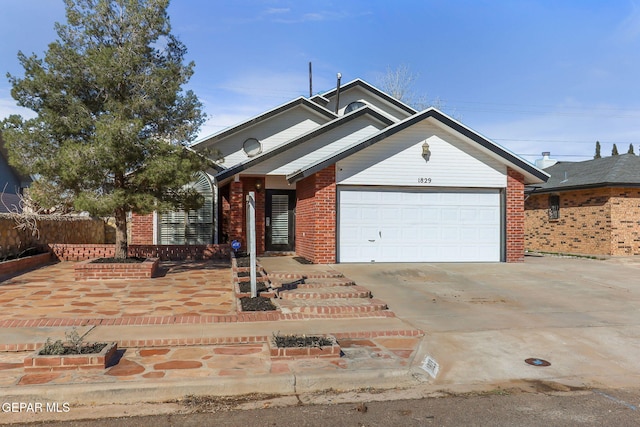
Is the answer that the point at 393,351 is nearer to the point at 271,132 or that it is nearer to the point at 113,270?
the point at 113,270

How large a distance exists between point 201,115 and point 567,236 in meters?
15.8

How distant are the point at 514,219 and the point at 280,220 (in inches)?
306

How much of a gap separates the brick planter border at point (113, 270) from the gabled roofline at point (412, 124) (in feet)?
15.8

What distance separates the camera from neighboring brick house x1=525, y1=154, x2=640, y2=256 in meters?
18.3

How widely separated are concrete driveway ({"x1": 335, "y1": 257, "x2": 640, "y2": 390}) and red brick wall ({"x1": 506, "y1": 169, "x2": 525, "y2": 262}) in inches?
A: 35.8

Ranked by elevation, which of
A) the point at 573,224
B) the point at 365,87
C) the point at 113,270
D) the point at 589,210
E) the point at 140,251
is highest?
the point at 365,87

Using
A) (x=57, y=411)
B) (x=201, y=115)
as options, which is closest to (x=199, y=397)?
(x=57, y=411)

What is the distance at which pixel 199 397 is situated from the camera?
4895mm

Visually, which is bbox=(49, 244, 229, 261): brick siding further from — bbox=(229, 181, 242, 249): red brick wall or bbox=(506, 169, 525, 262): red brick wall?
bbox=(506, 169, 525, 262): red brick wall

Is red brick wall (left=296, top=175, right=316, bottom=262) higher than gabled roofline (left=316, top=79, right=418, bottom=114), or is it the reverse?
gabled roofline (left=316, top=79, right=418, bottom=114)

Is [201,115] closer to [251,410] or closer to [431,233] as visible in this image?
[431,233]

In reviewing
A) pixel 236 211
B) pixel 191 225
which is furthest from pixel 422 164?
pixel 191 225

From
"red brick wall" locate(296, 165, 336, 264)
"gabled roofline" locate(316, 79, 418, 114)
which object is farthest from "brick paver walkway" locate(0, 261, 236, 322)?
"gabled roofline" locate(316, 79, 418, 114)

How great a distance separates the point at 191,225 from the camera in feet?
56.0
